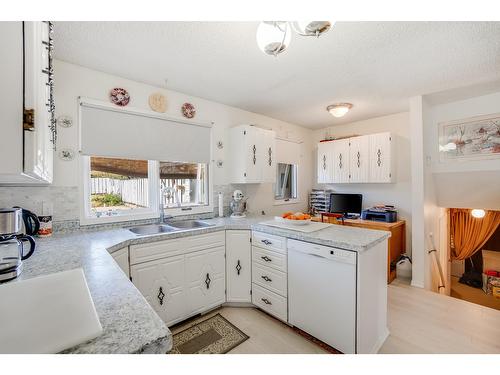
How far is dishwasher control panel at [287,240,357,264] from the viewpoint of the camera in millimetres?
1563

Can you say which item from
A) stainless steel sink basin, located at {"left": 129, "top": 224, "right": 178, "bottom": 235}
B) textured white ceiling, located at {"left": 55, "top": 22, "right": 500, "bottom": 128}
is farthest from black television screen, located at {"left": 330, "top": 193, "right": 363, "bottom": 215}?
stainless steel sink basin, located at {"left": 129, "top": 224, "right": 178, "bottom": 235}

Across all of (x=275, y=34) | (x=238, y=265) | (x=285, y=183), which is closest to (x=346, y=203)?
(x=285, y=183)

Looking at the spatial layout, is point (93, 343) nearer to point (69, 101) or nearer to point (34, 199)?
point (34, 199)

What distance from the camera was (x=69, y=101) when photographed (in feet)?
6.53

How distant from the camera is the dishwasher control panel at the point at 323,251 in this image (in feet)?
5.13

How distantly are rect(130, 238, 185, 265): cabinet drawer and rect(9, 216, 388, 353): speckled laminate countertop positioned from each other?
0.05 metres

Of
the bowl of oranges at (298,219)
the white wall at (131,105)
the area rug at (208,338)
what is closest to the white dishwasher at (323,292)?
the bowl of oranges at (298,219)

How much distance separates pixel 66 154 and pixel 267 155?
2.23 metres

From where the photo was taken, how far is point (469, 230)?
182 inches

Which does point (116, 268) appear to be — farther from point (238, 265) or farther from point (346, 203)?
point (346, 203)

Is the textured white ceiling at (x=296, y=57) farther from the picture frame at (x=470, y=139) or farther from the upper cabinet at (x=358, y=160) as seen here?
the upper cabinet at (x=358, y=160)

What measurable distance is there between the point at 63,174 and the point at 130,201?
0.64 m
